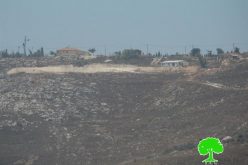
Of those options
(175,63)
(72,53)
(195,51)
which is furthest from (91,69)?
(195,51)

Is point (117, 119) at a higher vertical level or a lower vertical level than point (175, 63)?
lower

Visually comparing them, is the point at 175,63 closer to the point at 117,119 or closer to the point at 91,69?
the point at 91,69

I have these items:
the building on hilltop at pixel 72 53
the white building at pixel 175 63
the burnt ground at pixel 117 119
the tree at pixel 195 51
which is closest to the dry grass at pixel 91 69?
the white building at pixel 175 63

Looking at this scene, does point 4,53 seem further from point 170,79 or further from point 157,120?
point 157,120

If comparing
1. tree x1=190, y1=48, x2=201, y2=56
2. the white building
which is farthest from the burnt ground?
tree x1=190, y1=48, x2=201, y2=56

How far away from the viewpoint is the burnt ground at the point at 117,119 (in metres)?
63.3

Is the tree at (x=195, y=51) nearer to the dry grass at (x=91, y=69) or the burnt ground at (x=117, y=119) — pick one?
the dry grass at (x=91, y=69)

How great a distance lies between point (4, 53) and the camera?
447 feet

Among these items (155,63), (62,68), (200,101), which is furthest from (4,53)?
(200,101)

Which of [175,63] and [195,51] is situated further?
[195,51]

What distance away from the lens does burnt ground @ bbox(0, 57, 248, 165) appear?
6334 centimetres

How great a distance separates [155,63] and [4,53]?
3627 cm

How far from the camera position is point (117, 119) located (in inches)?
3152

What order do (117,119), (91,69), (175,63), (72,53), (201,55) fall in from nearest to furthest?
(117,119) < (91,69) < (175,63) < (201,55) < (72,53)
